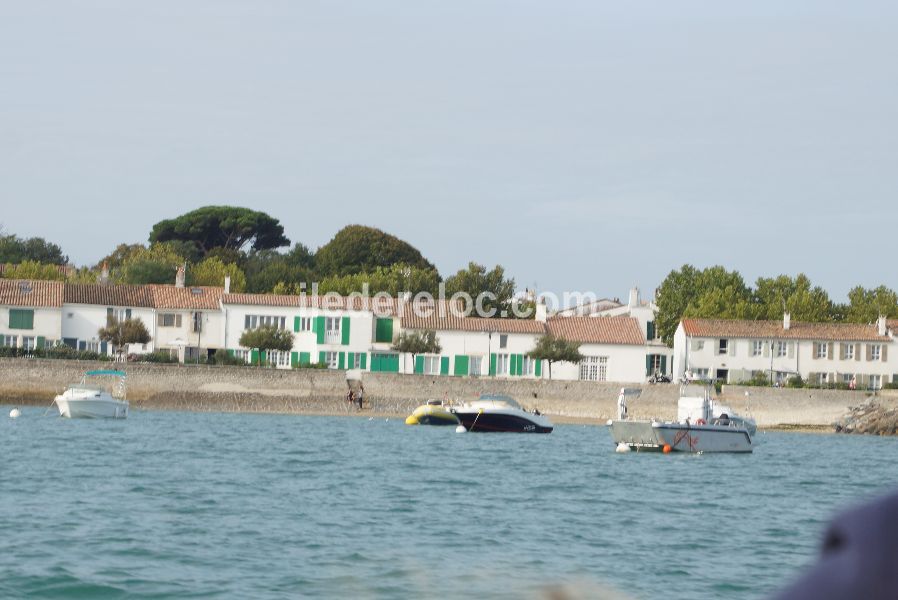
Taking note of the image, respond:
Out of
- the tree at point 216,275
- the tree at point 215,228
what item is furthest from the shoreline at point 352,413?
the tree at point 215,228

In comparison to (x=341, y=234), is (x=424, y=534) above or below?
below

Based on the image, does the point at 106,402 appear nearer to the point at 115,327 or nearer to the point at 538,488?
the point at 115,327

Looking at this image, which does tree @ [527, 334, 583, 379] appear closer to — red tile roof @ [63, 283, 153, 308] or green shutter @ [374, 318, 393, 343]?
green shutter @ [374, 318, 393, 343]

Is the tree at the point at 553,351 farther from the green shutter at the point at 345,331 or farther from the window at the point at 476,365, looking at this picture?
the green shutter at the point at 345,331

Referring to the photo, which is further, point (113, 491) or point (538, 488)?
point (538, 488)

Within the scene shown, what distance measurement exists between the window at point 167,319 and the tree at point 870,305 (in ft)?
154

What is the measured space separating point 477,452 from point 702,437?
781 cm

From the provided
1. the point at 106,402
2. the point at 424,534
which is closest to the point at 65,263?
the point at 106,402

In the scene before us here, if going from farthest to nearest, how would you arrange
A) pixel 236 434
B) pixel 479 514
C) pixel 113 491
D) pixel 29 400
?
pixel 29 400 → pixel 236 434 → pixel 113 491 → pixel 479 514

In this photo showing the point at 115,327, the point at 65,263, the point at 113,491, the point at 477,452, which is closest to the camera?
the point at 113,491

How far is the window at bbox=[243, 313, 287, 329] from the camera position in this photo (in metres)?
76.1

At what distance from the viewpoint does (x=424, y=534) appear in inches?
815

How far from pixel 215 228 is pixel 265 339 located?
40698 millimetres

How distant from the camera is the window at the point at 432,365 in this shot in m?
76.3
